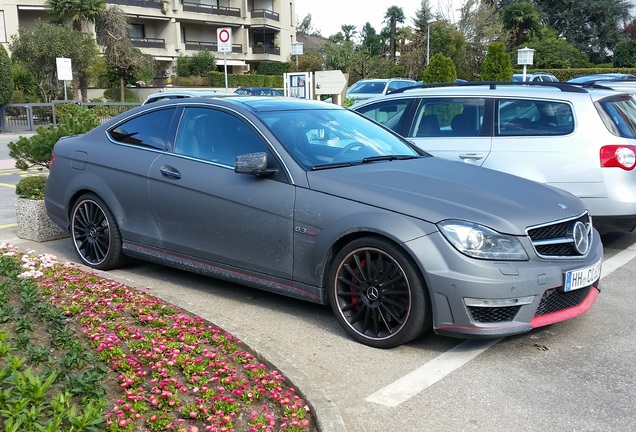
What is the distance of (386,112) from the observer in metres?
8.21

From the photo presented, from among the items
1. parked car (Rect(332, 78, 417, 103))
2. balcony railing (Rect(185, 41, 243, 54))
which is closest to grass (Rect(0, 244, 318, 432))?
parked car (Rect(332, 78, 417, 103))

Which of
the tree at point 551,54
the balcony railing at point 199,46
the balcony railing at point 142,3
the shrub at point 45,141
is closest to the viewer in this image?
the shrub at point 45,141

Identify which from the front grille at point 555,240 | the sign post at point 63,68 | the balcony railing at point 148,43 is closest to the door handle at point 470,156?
the front grille at point 555,240

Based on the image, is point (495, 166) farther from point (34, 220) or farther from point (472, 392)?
point (34, 220)

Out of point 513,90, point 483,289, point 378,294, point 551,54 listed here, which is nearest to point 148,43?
point 551,54

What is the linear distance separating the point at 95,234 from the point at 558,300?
3940mm

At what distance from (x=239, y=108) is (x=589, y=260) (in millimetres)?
2787

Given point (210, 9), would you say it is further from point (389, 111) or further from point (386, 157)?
point (386, 157)

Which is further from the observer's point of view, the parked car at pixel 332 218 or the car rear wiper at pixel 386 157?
the car rear wiper at pixel 386 157

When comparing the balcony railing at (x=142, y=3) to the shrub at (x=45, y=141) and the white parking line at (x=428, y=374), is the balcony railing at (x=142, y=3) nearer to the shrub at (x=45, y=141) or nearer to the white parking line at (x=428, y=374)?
the shrub at (x=45, y=141)

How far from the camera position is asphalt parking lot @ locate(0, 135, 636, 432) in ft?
12.1

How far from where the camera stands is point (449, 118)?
7605 millimetres

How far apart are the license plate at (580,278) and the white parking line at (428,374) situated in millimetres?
613

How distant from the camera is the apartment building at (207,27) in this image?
175 ft
